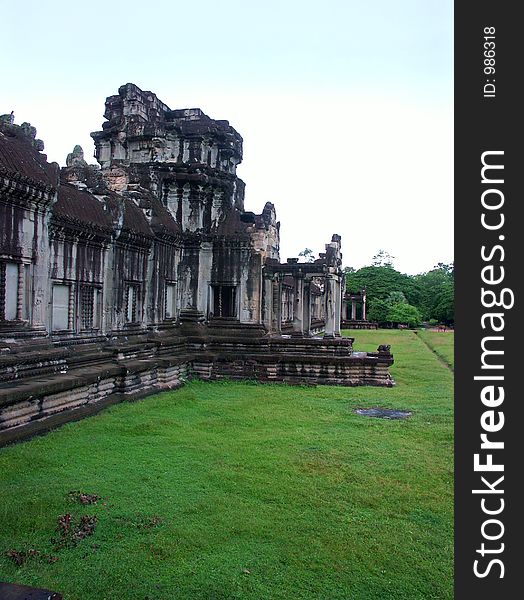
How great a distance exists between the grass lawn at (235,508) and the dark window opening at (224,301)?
7.41 m

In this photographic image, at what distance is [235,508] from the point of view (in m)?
6.21

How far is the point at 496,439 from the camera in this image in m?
3.81

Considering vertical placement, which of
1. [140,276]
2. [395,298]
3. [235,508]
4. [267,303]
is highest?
[395,298]

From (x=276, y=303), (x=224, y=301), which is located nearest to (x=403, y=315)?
(x=276, y=303)

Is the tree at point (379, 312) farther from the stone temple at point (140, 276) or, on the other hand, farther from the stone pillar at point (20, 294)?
the stone pillar at point (20, 294)

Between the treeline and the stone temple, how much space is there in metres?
40.3

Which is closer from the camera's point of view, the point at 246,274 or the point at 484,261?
the point at 484,261

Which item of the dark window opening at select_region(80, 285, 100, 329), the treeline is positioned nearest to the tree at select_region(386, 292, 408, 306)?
the treeline

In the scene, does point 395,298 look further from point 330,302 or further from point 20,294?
point 20,294

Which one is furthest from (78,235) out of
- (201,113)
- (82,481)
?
(201,113)

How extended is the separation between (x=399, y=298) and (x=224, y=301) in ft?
162

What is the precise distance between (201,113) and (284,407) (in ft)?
37.5

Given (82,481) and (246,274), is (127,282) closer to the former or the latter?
(246,274)

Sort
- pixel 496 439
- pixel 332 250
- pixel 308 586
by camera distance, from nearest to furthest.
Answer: pixel 496 439, pixel 308 586, pixel 332 250
